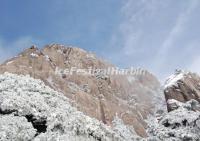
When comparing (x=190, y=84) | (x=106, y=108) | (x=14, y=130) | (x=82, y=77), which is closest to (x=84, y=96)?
(x=106, y=108)

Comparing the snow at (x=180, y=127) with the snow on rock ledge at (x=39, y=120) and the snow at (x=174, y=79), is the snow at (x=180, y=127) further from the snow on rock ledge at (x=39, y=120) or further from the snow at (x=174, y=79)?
the snow at (x=174, y=79)

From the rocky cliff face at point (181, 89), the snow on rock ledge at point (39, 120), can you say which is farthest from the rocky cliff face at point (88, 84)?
the snow on rock ledge at point (39, 120)

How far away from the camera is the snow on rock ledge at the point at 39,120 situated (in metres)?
35.0

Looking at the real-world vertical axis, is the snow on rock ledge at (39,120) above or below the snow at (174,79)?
below

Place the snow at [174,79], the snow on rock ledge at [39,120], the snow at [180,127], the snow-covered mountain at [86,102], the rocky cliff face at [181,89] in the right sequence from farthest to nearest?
the snow at [174,79] < the rocky cliff face at [181,89] < the snow at [180,127] < the snow-covered mountain at [86,102] < the snow on rock ledge at [39,120]

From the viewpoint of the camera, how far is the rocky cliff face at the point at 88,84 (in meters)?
56.5

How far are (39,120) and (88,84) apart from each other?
86.7 ft

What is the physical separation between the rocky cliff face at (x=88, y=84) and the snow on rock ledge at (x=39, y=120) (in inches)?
377

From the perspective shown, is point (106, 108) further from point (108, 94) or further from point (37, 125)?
point (37, 125)

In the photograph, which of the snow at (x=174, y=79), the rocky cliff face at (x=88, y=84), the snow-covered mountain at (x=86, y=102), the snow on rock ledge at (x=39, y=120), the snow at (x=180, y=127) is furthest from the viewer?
the snow at (x=174, y=79)

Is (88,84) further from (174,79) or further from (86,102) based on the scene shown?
(174,79)

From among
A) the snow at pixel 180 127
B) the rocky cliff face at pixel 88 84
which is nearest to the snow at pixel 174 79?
the rocky cliff face at pixel 88 84

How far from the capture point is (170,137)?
46.4m

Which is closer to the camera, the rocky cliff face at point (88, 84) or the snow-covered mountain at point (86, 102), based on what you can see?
the snow-covered mountain at point (86, 102)
